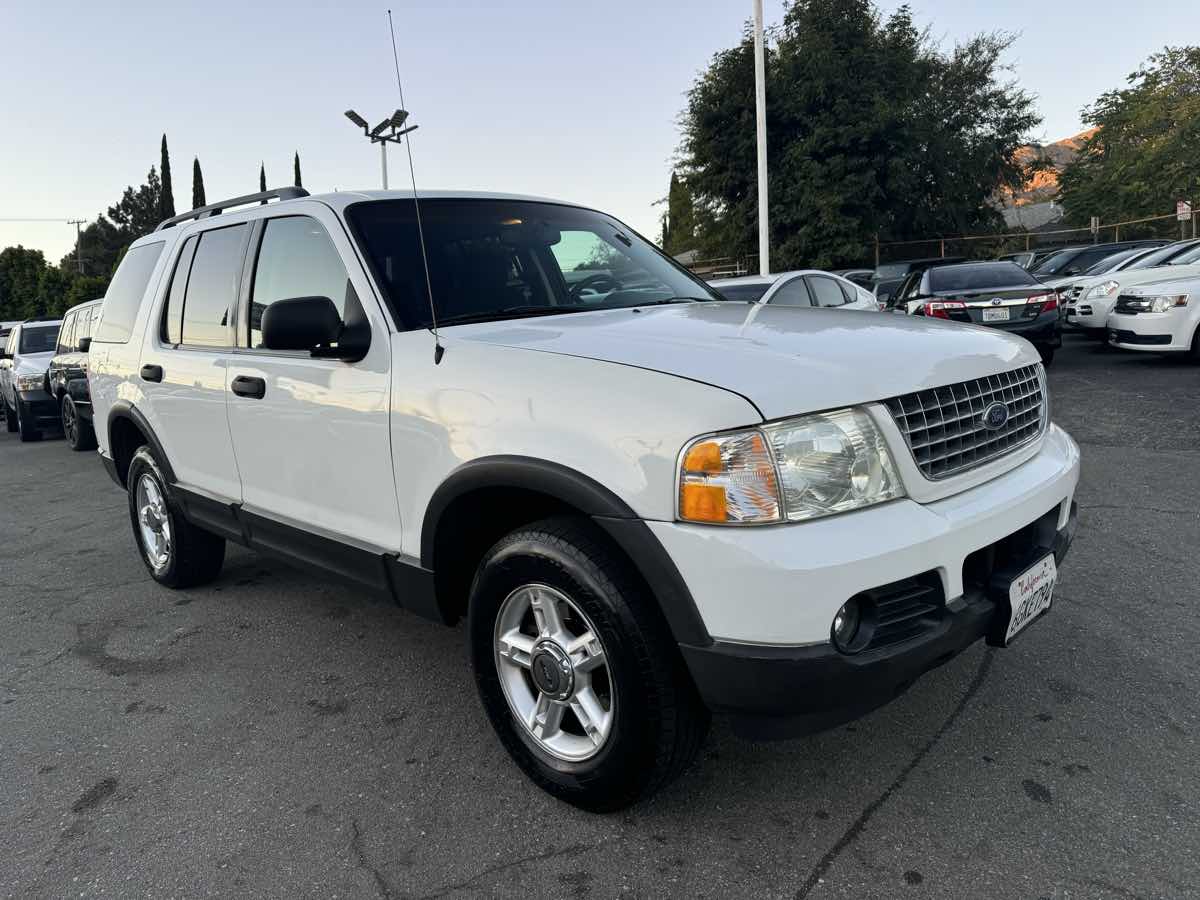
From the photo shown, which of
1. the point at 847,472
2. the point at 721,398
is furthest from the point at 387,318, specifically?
the point at 847,472

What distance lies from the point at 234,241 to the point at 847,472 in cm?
294

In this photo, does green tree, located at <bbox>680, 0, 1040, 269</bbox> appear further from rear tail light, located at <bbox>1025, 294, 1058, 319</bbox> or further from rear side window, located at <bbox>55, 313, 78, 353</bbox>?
rear side window, located at <bbox>55, 313, 78, 353</bbox>

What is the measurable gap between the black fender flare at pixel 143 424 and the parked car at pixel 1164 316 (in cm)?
1050

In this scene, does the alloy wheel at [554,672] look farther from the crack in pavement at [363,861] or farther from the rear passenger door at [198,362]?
the rear passenger door at [198,362]

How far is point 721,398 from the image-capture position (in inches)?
83.3

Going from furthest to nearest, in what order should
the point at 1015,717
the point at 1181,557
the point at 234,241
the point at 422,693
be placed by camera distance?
the point at 1181,557 → the point at 234,241 → the point at 422,693 → the point at 1015,717

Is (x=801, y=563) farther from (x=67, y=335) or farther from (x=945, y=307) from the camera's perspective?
(x=67, y=335)

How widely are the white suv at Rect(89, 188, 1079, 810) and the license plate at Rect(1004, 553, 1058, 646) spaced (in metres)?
0.01

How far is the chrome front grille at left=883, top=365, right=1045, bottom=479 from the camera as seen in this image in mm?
2330

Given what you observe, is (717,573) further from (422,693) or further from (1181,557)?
Result: (1181,557)

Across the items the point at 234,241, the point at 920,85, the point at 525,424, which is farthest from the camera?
the point at 920,85

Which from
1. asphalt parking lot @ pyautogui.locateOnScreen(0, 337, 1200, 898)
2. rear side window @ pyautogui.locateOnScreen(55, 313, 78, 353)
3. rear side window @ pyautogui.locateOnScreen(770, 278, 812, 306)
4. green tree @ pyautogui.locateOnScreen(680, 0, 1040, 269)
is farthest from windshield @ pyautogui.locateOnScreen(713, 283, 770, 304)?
green tree @ pyautogui.locateOnScreen(680, 0, 1040, 269)

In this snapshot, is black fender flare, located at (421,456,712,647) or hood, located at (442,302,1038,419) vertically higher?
hood, located at (442,302,1038,419)

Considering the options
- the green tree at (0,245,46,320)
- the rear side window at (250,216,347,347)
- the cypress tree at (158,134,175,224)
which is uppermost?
the cypress tree at (158,134,175,224)
